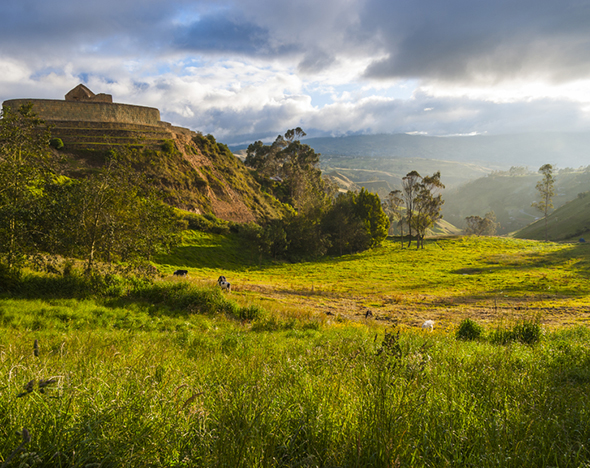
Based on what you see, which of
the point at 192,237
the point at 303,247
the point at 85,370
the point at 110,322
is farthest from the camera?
the point at 303,247

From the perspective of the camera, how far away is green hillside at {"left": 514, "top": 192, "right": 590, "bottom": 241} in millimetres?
92656

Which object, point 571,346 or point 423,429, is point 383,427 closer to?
point 423,429

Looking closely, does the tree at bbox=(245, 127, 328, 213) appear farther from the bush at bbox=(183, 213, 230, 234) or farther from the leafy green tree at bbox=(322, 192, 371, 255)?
the bush at bbox=(183, 213, 230, 234)

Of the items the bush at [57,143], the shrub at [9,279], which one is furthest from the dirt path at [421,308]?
the bush at [57,143]

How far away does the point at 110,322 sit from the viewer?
1177 cm

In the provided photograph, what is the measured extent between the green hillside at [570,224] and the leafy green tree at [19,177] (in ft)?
373

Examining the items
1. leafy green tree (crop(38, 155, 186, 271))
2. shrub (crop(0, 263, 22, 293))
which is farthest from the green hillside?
shrub (crop(0, 263, 22, 293))

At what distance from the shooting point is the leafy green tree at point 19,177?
13102mm

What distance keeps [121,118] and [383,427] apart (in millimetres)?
79758

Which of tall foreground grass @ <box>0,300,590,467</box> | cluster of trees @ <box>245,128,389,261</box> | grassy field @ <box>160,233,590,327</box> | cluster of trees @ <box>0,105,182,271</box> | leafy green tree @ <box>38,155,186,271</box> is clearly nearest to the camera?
tall foreground grass @ <box>0,300,590,467</box>

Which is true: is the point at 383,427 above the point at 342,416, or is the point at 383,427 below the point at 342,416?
above

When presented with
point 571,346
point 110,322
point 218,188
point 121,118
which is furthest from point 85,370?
point 121,118

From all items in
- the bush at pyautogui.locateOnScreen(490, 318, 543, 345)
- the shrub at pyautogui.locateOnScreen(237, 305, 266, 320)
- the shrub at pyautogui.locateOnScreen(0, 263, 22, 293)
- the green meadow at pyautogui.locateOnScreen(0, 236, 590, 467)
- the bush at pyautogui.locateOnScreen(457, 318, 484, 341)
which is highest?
the green meadow at pyautogui.locateOnScreen(0, 236, 590, 467)

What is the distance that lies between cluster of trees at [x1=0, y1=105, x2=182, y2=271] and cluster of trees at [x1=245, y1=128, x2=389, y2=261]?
1423 inches
